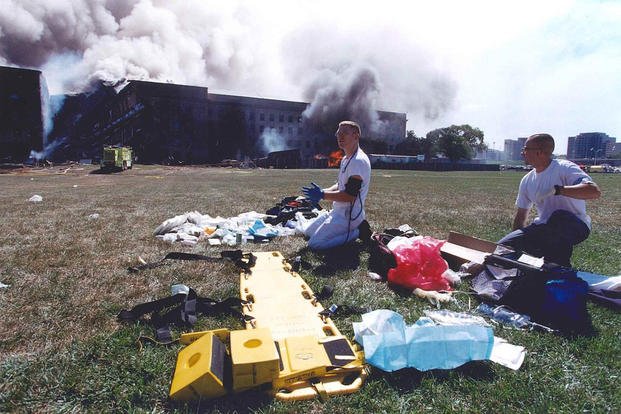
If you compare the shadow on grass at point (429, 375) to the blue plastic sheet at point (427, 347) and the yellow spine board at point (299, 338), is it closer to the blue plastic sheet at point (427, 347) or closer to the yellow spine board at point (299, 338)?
the blue plastic sheet at point (427, 347)

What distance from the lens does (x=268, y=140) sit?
69.3 meters

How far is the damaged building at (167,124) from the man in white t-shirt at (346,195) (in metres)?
51.0

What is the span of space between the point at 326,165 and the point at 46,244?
59197 millimetres

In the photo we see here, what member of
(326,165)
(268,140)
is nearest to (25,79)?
(268,140)

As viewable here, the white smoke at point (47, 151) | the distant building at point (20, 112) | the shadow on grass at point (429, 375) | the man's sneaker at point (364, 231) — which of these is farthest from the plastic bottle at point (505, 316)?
the white smoke at point (47, 151)

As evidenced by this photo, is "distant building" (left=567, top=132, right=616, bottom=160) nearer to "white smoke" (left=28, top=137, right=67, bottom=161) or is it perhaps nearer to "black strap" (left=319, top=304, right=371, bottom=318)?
"white smoke" (left=28, top=137, right=67, bottom=161)

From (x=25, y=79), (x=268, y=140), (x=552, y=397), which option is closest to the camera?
(x=552, y=397)

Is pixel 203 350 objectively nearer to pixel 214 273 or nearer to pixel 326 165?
pixel 214 273

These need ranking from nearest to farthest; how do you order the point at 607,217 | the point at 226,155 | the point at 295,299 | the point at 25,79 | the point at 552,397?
the point at 552,397 → the point at 295,299 → the point at 607,217 → the point at 25,79 → the point at 226,155

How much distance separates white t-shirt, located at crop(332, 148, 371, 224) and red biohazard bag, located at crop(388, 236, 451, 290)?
1189 millimetres

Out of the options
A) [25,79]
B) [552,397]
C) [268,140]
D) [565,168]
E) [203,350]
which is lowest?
[552,397]

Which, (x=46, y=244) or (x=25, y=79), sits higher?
(x=25, y=79)

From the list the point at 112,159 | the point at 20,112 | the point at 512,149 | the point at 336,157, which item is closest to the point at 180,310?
the point at 336,157

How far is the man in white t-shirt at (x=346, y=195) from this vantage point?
16.5 ft
